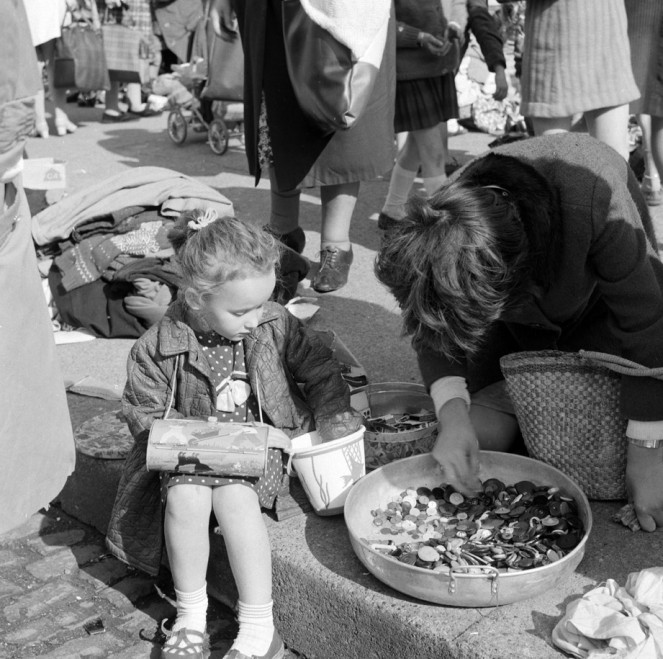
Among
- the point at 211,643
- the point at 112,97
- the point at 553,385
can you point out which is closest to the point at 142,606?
the point at 211,643

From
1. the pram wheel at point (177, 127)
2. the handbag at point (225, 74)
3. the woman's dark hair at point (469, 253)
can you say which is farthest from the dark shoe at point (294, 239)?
the pram wheel at point (177, 127)

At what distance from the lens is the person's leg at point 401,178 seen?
4902 mm

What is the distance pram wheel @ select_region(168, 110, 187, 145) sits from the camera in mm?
8359

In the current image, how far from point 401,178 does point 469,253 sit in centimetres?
298

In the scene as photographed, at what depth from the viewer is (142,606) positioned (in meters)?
2.70

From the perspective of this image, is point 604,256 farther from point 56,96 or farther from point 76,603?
point 56,96

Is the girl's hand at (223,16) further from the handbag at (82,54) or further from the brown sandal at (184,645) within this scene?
the handbag at (82,54)

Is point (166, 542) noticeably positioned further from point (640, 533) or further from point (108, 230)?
point (108, 230)

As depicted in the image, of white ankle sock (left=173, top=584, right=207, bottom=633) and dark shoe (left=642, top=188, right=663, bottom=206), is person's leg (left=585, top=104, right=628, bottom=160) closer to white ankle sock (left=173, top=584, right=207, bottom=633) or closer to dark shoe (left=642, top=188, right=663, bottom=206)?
dark shoe (left=642, top=188, right=663, bottom=206)

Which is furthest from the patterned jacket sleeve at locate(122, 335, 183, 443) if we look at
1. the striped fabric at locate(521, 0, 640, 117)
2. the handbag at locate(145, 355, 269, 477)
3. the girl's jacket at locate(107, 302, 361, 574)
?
the striped fabric at locate(521, 0, 640, 117)

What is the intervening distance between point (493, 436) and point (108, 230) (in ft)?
6.98

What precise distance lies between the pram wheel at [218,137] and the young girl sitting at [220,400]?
17.1 ft

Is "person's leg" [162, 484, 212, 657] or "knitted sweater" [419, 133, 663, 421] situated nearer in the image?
"knitted sweater" [419, 133, 663, 421]

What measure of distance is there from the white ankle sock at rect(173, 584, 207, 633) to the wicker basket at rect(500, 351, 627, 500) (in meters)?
0.96
